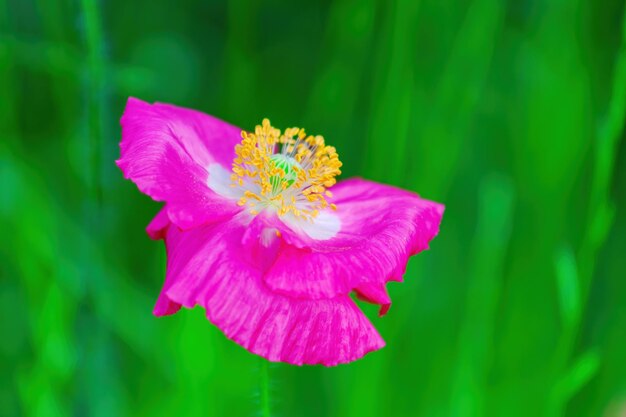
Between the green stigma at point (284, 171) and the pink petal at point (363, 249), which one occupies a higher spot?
the green stigma at point (284, 171)

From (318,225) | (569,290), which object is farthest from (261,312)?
(569,290)

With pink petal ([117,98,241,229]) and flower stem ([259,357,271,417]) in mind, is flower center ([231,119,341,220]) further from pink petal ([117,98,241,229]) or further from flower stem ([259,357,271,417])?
flower stem ([259,357,271,417])

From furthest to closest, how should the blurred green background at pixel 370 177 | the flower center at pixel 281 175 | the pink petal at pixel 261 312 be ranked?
the blurred green background at pixel 370 177 < the flower center at pixel 281 175 < the pink petal at pixel 261 312

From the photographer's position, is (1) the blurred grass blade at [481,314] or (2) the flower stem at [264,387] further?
(1) the blurred grass blade at [481,314]

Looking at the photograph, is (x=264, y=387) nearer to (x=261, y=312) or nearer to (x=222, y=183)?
(x=261, y=312)

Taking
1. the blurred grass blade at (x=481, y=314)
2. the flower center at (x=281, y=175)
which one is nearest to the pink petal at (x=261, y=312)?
the flower center at (x=281, y=175)

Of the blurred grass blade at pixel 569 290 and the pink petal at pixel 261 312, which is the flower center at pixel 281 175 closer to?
the pink petal at pixel 261 312
